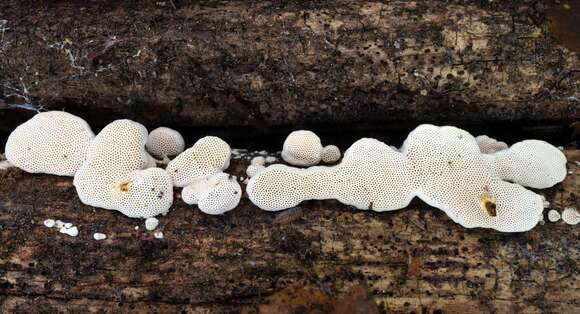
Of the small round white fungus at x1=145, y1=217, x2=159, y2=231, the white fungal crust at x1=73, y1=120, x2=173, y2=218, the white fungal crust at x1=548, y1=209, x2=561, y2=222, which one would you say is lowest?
the small round white fungus at x1=145, y1=217, x2=159, y2=231

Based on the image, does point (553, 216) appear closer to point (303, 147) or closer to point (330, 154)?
point (330, 154)

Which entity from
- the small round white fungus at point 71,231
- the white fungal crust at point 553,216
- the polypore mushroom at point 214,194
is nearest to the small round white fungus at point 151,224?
the polypore mushroom at point 214,194

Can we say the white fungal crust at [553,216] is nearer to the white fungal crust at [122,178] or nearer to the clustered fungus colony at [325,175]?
the clustered fungus colony at [325,175]

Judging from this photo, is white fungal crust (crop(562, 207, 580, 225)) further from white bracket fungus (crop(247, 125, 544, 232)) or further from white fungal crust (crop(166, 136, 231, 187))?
white fungal crust (crop(166, 136, 231, 187))

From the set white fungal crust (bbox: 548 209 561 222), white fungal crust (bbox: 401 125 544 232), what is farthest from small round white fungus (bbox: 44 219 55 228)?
white fungal crust (bbox: 548 209 561 222)

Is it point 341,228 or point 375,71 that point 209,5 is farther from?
point 341,228

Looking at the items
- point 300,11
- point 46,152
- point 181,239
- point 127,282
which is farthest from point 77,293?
point 300,11
